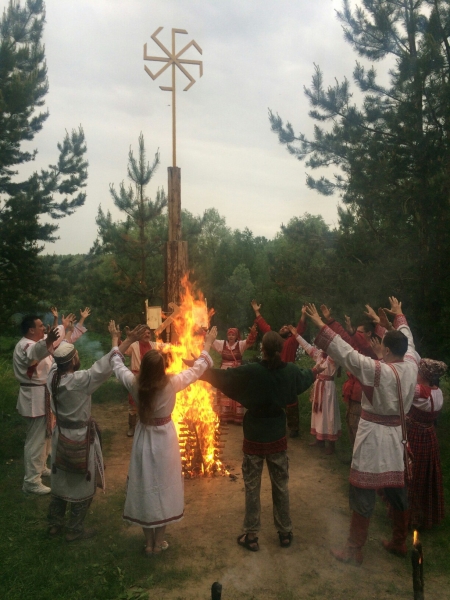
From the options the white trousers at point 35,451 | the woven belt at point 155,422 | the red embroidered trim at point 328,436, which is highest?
the woven belt at point 155,422

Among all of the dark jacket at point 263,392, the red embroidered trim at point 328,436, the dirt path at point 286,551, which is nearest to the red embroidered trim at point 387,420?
the dark jacket at point 263,392

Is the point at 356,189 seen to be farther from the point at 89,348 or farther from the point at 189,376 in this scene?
the point at 89,348

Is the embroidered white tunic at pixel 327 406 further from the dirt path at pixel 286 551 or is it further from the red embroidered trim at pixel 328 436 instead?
the dirt path at pixel 286 551

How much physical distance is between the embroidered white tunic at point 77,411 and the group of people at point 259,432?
0.01 meters

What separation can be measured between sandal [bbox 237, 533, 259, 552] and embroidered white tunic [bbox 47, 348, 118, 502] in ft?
5.20

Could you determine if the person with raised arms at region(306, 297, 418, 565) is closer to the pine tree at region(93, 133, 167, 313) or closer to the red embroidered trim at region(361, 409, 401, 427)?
the red embroidered trim at region(361, 409, 401, 427)

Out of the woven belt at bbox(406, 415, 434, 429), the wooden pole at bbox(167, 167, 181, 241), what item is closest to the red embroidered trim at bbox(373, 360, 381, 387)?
the woven belt at bbox(406, 415, 434, 429)

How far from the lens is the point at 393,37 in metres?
8.45

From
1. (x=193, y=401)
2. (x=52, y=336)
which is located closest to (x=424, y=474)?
(x=193, y=401)

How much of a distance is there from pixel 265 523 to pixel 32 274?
768 cm

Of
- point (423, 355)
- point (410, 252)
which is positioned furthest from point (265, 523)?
point (410, 252)

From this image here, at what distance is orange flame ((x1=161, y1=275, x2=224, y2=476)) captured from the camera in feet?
22.4

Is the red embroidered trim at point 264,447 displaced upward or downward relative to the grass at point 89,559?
upward

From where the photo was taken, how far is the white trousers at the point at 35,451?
246 inches
